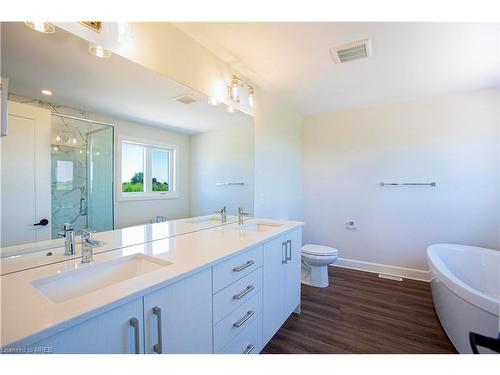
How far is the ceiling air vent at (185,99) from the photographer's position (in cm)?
173

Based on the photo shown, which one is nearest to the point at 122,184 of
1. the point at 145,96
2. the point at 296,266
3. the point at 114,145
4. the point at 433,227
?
the point at 114,145

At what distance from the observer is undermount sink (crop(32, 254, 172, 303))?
0.94m

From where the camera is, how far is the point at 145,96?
5.02 feet

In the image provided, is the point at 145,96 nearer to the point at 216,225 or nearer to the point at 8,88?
the point at 8,88

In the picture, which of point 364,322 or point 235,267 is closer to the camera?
point 235,267

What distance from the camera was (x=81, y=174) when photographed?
1.22 m

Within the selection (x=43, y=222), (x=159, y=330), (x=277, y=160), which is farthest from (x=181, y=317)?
(x=277, y=160)

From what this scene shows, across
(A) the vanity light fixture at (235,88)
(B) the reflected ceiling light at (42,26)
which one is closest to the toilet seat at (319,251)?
(A) the vanity light fixture at (235,88)

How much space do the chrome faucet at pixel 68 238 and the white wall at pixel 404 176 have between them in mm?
3108

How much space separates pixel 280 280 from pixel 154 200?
114cm

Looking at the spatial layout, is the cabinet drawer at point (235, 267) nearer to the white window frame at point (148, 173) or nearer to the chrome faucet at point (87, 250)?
the chrome faucet at point (87, 250)

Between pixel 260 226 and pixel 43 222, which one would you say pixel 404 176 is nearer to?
pixel 260 226

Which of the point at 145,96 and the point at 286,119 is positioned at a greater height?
the point at 286,119

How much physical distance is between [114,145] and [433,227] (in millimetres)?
3522
